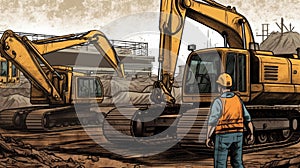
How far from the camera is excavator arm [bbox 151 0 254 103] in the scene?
7871 millimetres

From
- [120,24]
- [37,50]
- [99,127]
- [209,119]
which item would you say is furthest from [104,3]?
[209,119]

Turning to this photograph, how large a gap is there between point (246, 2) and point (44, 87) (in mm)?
3447

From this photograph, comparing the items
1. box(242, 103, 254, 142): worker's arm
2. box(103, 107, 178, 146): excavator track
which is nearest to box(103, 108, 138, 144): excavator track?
box(103, 107, 178, 146): excavator track

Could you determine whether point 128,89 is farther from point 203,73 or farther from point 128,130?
point 203,73

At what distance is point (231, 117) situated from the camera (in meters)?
7.61

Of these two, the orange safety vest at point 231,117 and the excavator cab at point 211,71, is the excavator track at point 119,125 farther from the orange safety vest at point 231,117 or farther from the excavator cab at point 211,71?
the orange safety vest at point 231,117

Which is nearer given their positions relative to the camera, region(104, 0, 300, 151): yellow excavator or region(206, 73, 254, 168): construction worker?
region(206, 73, 254, 168): construction worker

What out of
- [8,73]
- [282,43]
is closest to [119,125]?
[8,73]

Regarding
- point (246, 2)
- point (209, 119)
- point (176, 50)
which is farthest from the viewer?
point (246, 2)

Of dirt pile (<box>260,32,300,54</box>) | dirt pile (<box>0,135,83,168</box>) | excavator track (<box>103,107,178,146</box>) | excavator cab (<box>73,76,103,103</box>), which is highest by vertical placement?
dirt pile (<box>260,32,300,54</box>)

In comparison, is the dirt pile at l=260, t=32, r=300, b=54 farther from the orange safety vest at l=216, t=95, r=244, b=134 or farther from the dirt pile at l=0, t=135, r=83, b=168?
the dirt pile at l=0, t=135, r=83, b=168

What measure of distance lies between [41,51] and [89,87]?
1.08m

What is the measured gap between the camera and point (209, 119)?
7.51 m

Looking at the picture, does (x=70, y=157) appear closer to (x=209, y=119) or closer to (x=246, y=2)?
(x=209, y=119)
